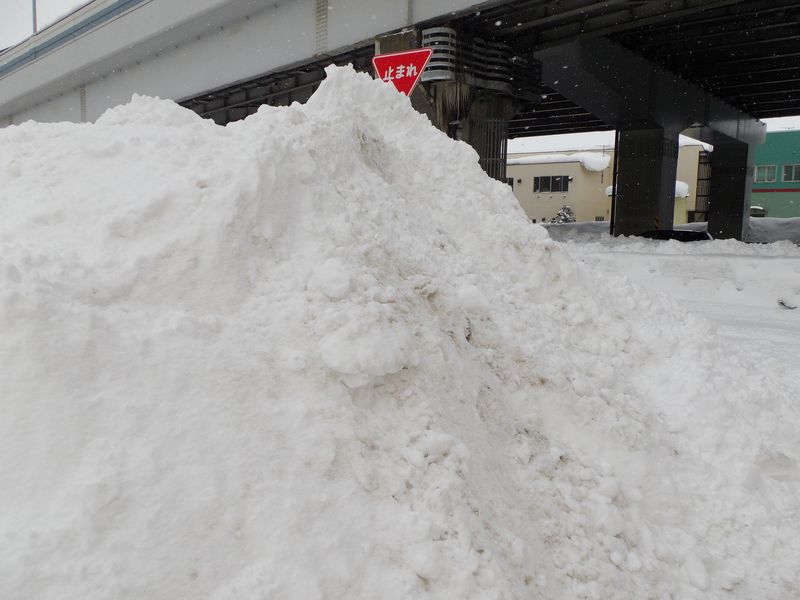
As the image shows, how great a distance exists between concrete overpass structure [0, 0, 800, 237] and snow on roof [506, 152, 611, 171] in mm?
15273

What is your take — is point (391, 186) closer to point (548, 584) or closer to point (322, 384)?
point (322, 384)

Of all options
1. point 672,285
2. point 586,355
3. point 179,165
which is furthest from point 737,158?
point 179,165

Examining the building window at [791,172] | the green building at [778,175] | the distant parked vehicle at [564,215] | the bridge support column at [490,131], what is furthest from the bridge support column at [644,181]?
the building window at [791,172]

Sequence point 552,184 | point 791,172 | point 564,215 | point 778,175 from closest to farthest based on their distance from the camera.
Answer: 1. point 791,172
2. point 778,175
3. point 564,215
4. point 552,184

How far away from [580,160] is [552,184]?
235 cm

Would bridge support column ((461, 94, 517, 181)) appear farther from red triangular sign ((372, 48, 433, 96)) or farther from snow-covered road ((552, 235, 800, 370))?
red triangular sign ((372, 48, 433, 96))

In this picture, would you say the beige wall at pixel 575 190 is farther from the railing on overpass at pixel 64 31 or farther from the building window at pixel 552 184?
the railing on overpass at pixel 64 31

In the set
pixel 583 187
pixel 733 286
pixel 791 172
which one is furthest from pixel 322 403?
pixel 583 187

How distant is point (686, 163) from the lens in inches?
1564

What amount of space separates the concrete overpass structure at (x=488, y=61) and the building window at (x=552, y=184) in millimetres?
15993

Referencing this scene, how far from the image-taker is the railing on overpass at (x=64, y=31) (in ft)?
59.5

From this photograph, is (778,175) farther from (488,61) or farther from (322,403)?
(322,403)

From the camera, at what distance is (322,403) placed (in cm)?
245

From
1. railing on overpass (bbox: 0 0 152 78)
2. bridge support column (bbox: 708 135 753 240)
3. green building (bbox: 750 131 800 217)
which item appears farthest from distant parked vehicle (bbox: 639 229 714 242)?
green building (bbox: 750 131 800 217)
